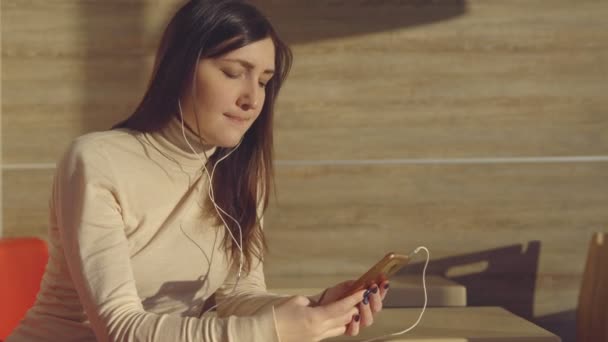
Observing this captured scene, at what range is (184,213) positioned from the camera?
1.76 m

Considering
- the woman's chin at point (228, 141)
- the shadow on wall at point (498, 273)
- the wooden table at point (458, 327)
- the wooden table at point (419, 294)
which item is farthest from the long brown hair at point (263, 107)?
the shadow on wall at point (498, 273)

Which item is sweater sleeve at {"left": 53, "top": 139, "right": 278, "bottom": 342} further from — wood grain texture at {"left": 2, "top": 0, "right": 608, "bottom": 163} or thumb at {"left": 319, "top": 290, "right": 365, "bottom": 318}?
wood grain texture at {"left": 2, "top": 0, "right": 608, "bottom": 163}

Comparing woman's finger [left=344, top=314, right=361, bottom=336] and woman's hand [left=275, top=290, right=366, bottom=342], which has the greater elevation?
woman's hand [left=275, top=290, right=366, bottom=342]

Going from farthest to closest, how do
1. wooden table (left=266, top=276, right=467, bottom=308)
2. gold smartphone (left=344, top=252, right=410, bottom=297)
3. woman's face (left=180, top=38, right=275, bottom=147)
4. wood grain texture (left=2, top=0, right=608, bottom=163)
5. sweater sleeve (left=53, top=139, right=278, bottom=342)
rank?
wood grain texture (left=2, top=0, right=608, bottom=163) < wooden table (left=266, top=276, right=467, bottom=308) < woman's face (left=180, top=38, right=275, bottom=147) < gold smartphone (left=344, top=252, right=410, bottom=297) < sweater sleeve (left=53, top=139, right=278, bottom=342)

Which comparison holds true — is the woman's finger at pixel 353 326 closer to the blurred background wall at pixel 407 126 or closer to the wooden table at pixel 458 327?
the wooden table at pixel 458 327

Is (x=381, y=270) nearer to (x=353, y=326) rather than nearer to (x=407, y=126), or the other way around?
(x=353, y=326)

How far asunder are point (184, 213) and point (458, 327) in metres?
0.65

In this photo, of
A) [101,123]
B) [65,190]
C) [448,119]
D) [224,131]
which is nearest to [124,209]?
[65,190]

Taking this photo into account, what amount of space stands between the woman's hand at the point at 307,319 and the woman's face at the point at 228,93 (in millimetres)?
375

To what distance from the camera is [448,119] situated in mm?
2629

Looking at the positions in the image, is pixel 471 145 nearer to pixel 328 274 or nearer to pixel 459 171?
pixel 459 171

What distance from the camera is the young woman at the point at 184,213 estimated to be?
1.46m

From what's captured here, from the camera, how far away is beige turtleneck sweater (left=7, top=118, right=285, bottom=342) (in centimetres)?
144

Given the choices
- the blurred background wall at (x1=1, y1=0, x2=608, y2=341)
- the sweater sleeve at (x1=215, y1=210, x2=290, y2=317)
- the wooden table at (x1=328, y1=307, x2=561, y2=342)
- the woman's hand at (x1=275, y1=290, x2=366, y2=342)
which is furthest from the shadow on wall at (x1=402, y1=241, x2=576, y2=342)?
the woman's hand at (x1=275, y1=290, x2=366, y2=342)
